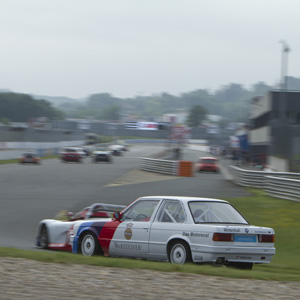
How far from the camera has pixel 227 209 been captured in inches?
355

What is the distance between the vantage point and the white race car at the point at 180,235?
8125 millimetres

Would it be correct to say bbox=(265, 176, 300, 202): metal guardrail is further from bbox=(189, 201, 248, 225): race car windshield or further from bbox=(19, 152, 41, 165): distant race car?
bbox=(19, 152, 41, 165): distant race car

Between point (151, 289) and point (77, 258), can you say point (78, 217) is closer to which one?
point (77, 258)

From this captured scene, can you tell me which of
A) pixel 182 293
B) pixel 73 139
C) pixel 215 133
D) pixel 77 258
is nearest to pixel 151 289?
pixel 182 293

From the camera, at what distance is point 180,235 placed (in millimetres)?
8336

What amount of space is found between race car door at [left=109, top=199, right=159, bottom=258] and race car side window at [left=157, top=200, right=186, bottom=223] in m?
0.16

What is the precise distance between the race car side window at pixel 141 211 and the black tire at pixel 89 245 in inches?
23.5

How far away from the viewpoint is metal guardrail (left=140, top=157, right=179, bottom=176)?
3234 centimetres

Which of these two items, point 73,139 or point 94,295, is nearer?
point 94,295

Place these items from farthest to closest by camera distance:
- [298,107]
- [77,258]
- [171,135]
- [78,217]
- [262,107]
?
[262,107], [298,107], [171,135], [78,217], [77,258]

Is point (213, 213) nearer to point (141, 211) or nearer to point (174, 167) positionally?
point (141, 211)

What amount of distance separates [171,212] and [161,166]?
24995mm

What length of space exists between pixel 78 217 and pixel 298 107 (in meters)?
46.1

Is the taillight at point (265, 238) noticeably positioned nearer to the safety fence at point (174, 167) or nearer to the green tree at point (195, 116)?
the safety fence at point (174, 167)
